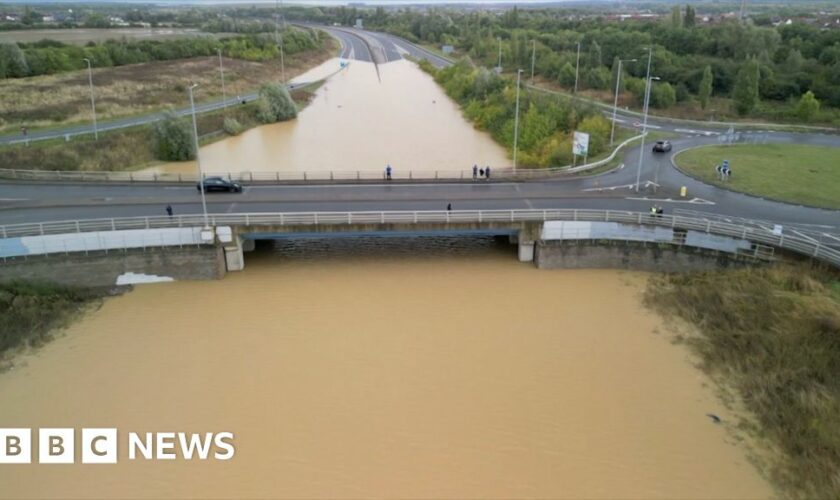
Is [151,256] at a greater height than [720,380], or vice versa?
[151,256]

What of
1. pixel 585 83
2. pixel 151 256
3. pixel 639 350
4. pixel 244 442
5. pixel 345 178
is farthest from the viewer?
pixel 585 83

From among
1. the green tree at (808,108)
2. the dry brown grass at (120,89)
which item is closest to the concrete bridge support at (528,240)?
the green tree at (808,108)

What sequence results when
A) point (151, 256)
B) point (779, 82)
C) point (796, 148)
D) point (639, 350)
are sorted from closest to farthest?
1. point (639, 350)
2. point (151, 256)
3. point (796, 148)
4. point (779, 82)

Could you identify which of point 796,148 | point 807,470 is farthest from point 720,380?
point 796,148

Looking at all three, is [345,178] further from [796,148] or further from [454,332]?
[796,148]

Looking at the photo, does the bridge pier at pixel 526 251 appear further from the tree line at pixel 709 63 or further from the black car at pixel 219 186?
the tree line at pixel 709 63

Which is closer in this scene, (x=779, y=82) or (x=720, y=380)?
(x=720, y=380)

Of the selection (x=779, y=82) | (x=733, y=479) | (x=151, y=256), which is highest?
(x=779, y=82)
